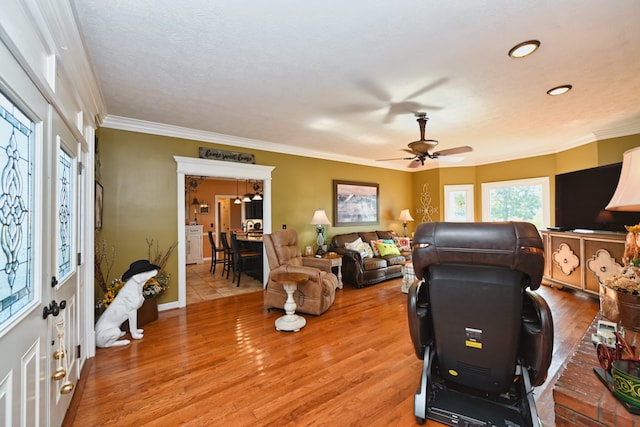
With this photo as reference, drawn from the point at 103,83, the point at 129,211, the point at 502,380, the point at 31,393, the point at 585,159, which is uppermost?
the point at 103,83

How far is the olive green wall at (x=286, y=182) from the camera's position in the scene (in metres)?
3.62

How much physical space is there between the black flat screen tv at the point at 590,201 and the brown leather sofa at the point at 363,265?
9.34 feet

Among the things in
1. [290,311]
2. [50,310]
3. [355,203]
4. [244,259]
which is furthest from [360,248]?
[50,310]

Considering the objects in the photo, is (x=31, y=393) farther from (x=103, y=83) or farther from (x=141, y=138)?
(x=141, y=138)

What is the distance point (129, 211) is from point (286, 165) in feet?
8.52

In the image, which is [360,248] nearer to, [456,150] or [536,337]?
[456,150]

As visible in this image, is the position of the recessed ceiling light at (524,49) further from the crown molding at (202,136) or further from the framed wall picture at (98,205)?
the framed wall picture at (98,205)

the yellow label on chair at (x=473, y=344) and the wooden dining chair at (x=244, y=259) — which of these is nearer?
the yellow label on chair at (x=473, y=344)

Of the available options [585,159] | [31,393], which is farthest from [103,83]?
[585,159]

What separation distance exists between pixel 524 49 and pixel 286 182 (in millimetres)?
3820

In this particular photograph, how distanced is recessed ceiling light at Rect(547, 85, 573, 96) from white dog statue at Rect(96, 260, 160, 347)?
4.72 m

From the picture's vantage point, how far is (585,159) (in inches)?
185

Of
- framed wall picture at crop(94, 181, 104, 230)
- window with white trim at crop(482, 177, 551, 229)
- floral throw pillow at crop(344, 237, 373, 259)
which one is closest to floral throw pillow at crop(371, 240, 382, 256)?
floral throw pillow at crop(344, 237, 373, 259)

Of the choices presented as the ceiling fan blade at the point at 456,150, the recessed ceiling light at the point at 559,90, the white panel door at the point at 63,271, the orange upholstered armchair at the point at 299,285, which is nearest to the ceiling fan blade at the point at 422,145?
the ceiling fan blade at the point at 456,150
